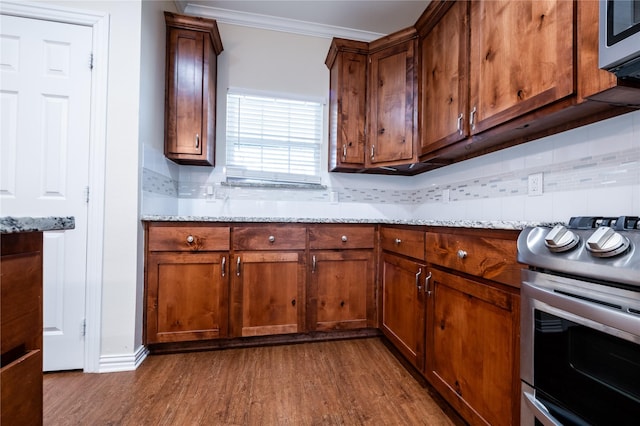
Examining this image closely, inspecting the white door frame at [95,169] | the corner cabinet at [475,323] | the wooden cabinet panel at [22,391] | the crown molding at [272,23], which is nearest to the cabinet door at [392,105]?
the crown molding at [272,23]

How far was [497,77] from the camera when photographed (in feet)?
4.62

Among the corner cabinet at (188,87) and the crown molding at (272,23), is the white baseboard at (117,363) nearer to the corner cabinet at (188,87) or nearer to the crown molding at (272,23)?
the corner cabinet at (188,87)

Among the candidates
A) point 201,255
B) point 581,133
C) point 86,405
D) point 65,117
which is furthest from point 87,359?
point 581,133

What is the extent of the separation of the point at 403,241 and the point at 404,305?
0.39m

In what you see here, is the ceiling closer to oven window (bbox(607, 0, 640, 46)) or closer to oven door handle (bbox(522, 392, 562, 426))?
oven window (bbox(607, 0, 640, 46))

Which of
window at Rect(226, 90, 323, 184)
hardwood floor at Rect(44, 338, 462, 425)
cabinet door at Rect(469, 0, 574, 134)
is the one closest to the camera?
cabinet door at Rect(469, 0, 574, 134)

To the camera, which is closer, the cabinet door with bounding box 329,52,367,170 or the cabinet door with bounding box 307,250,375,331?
the cabinet door with bounding box 307,250,375,331

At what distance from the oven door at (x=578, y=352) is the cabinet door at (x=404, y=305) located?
0.65 m

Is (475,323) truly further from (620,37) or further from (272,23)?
(272,23)

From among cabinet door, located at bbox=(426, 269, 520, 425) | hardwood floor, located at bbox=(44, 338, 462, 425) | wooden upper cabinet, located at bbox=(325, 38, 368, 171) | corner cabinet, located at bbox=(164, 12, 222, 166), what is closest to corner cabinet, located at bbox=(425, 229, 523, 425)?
cabinet door, located at bbox=(426, 269, 520, 425)

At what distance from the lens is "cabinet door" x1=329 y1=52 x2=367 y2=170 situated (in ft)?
7.97

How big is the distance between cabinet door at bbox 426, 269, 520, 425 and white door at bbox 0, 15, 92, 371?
6.52ft

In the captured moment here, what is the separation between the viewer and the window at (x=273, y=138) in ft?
8.35

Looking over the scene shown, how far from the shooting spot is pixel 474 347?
1132 millimetres
